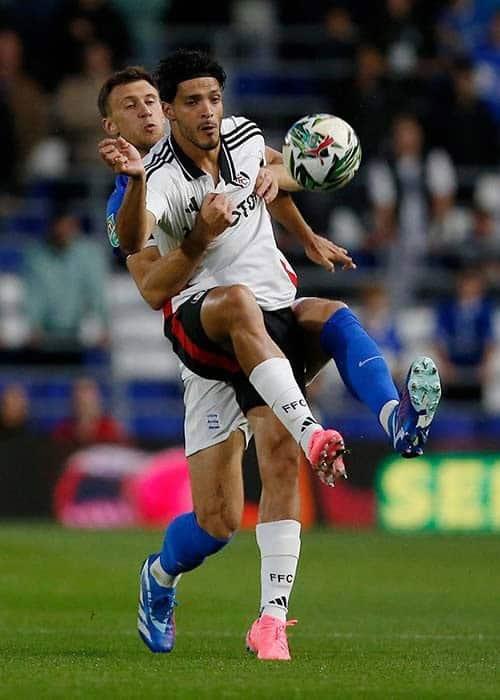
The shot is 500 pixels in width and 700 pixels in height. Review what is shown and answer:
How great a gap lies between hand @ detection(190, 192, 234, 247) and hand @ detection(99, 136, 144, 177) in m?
0.39

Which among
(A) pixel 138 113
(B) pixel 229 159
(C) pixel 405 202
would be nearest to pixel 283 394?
(B) pixel 229 159

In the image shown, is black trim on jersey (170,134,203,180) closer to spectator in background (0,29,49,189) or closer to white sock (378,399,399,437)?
white sock (378,399,399,437)

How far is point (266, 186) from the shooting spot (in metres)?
7.56

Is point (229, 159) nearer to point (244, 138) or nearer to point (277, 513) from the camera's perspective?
point (244, 138)

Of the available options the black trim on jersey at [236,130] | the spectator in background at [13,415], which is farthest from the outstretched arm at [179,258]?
the spectator in background at [13,415]

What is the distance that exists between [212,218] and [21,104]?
479 inches

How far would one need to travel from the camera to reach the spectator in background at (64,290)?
16.9m

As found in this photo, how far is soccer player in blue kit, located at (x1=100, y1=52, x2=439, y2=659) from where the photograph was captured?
6754 millimetres

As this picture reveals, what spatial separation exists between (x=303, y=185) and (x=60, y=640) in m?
2.43

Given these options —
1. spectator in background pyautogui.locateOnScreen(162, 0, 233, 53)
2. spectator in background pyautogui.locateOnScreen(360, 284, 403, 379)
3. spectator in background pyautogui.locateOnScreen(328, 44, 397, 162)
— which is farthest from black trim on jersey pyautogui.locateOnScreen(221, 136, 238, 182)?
spectator in background pyautogui.locateOnScreen(162, 0, 233, 53)

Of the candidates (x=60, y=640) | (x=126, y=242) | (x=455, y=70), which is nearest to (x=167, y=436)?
(x=455, y=70)

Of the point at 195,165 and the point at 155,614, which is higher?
the point at 195,165

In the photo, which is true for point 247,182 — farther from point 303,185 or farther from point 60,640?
point 60,640

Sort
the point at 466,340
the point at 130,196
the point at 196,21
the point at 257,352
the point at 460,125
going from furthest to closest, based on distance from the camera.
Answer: the point at 196,21
the point at 460,125
the point at 466,340
the point at 257,352
the point at 130,196
